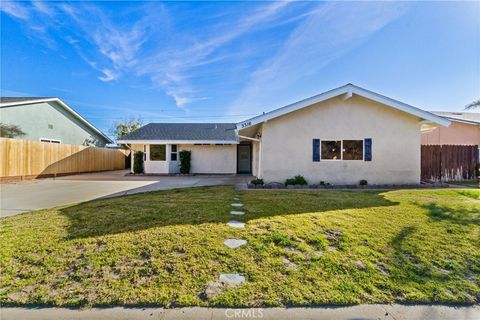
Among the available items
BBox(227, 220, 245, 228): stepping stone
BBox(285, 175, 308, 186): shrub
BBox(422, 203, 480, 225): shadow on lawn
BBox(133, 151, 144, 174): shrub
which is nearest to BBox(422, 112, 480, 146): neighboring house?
BBox(285, 175, 308, 186): shrub

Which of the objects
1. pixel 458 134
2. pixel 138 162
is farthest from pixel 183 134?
pixel 458 134

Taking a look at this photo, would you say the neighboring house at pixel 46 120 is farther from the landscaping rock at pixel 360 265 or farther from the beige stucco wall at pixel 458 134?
the beige stucco wall at pixel 458 134

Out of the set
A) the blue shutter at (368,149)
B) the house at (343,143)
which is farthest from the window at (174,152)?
the blue shutter at (368,149)

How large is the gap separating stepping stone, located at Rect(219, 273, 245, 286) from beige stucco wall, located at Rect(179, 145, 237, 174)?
571 inches

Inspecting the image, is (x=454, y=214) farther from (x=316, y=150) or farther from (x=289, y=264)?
(x=316, y=150)

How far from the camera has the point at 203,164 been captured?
17391 mm

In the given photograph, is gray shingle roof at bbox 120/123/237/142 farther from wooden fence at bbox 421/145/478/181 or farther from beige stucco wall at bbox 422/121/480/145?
beige stucco wall at bbox 422/121/480/145

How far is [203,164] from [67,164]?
10.0 m

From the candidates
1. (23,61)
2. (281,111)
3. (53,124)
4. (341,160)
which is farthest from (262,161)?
(53,124)

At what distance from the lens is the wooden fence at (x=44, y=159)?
1238 centimetres

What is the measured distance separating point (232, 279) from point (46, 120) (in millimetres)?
21889

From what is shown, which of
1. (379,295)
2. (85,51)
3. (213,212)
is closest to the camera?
(379,295)

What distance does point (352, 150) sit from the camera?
403 inches

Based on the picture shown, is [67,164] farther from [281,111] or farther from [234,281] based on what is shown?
[234,281]
